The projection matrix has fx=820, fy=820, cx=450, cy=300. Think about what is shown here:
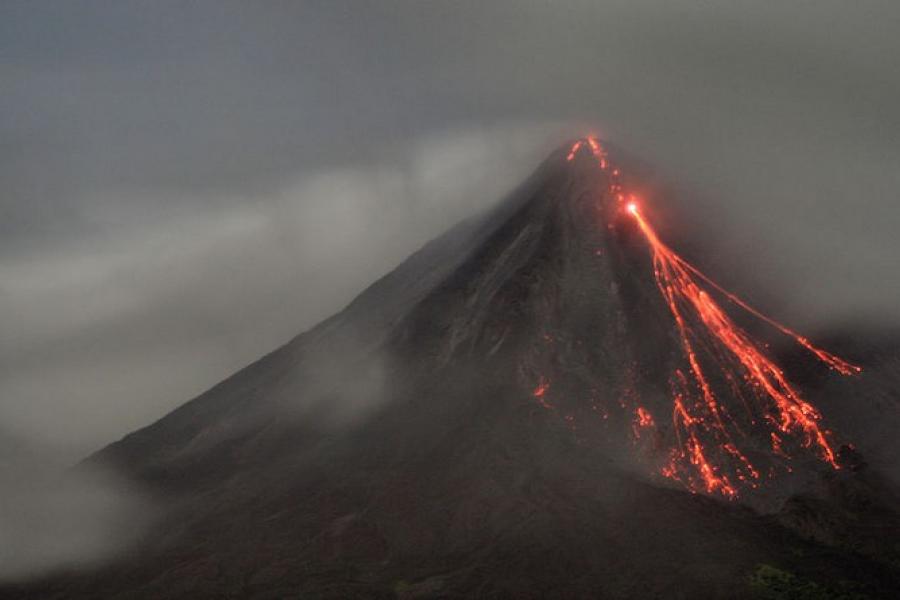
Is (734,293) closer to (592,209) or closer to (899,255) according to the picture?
(592,209)

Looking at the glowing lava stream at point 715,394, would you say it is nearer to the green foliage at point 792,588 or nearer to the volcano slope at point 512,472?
the volcano slope at point 512,472

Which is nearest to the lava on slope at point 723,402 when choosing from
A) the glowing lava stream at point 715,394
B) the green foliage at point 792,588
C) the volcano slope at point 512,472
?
the glowing lava stream at point 715,394

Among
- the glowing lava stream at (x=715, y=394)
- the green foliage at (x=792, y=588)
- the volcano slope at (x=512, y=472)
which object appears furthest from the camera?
the glowing lava stream at (x=715, y=394)

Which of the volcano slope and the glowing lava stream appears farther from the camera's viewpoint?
the glowing lava stream

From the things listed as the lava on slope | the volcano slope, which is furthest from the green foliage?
the lava on slope

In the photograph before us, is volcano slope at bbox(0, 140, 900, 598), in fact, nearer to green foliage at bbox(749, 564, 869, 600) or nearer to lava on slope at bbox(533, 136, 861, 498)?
green foliage at bbox(749, 564, 869, 600)

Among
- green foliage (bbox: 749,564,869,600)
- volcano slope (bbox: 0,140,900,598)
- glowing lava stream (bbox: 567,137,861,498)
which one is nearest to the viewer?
green foliage (bbox: 749,564,869,600)

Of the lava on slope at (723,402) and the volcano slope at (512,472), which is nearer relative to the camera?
the volcano slope at (512,472)

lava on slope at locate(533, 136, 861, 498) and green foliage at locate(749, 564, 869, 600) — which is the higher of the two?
lava on slope at locate(533, 136, 861, 498)
